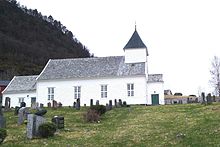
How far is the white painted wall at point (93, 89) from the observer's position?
184 ft

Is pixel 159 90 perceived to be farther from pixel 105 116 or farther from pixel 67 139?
pixel 67 139

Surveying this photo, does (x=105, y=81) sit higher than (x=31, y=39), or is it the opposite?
(x=31, y=39)

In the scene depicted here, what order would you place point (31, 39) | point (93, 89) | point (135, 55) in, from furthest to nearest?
point (31, 39) < point (135, 55) < point (93, 89)

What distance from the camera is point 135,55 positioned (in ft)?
197

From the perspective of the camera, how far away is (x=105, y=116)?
34000 millimetres

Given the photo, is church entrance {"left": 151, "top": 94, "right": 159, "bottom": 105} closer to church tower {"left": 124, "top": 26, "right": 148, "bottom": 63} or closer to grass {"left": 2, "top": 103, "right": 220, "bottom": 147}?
church tower {"left": 124, "top": 26, "right": 148, "bottom": 63}

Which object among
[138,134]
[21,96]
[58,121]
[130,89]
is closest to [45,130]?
[58,121]

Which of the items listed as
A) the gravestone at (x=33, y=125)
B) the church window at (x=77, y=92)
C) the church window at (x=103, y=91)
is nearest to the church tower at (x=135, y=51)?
the church window at (x=103, y=91)

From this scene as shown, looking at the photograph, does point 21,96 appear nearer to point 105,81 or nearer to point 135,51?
point 105,81

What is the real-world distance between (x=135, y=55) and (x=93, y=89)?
28.1 ft

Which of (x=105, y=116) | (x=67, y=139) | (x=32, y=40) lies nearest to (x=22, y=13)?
(x=32, y=40)

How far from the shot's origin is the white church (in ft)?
185

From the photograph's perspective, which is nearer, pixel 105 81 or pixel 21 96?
pixel 105 81

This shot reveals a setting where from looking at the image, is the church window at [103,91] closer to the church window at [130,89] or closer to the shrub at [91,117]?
the church window at [130,89]
